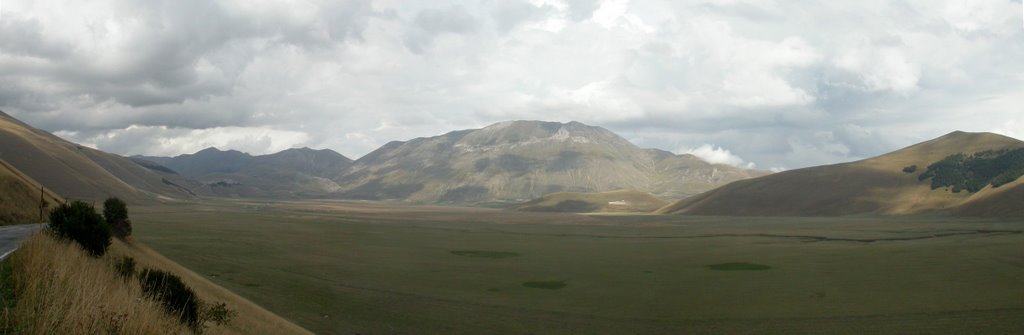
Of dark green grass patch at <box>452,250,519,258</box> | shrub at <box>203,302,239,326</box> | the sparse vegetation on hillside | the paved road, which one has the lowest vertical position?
dark green grass patch at <box>452,250,519,258</box>

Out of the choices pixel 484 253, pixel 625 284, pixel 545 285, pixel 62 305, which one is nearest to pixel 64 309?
pixel 62 305

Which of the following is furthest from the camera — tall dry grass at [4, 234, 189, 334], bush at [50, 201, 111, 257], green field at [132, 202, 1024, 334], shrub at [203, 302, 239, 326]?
green field at [132, 202, 1024, 334]

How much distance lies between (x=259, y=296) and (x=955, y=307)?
42.7 m

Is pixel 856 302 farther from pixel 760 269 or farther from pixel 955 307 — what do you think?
pixel 760 269

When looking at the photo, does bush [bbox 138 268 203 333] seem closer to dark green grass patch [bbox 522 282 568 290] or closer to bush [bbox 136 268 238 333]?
bush [bbox 136 268 238 333]

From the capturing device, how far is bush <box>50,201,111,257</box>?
2536 cm

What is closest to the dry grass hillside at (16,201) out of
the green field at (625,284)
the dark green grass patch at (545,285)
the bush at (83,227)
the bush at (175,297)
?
the green field at (625,284)

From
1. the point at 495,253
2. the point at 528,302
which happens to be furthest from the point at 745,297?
the point at 495,253

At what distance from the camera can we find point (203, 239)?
3177 inches

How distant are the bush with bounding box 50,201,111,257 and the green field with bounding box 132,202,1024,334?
41.7 ft

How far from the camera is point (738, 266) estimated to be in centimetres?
6669

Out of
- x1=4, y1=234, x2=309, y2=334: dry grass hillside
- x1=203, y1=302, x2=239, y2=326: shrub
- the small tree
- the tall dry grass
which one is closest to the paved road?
x1=4, y1=234, x2=309, y2=334: dry grass hillside

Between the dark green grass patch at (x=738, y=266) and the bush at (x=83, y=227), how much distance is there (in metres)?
52.7

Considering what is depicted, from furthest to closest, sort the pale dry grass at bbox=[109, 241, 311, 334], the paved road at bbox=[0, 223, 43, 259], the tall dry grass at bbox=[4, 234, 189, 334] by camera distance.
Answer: the pale dry grass at bbox=[109, 241, 311, 334] < the paved road at bbox=[0, 223, 43, 259] < the tall dry grass at bbox=[4, 234, 189, 334]
